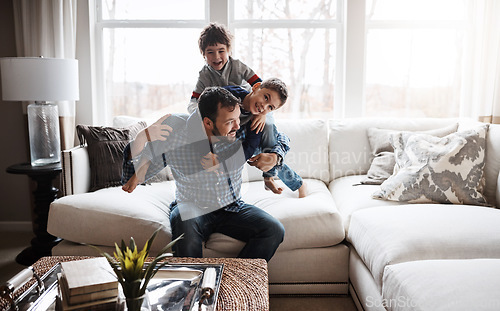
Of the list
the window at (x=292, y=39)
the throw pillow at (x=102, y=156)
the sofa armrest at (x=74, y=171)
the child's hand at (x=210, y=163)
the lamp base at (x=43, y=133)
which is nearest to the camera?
the child's hand at (x=210, y=163)

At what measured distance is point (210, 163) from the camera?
148 centimetres

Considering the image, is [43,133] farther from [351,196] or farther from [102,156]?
[351,196]

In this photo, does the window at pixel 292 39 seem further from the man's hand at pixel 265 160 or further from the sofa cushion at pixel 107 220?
the man's hand at pixel 265 160

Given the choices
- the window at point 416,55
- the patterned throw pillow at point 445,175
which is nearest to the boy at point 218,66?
the patterned throw pillow at point 445,175

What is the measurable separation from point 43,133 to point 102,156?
1.60 ft

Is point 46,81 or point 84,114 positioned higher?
point 46,81

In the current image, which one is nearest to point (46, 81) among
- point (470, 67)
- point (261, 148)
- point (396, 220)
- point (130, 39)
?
point (130, 39)

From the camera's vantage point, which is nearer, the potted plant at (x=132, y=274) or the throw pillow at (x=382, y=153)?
the potted plant at (x=132, y=274)

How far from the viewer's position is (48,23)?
2.92m

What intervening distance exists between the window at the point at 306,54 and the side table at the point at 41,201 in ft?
2.81

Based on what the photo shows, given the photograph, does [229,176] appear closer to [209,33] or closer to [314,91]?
[209,33]

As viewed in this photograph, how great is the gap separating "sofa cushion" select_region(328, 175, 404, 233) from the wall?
228 centimetres

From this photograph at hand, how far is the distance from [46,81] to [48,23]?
25.2 inches

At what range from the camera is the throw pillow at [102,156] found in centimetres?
246
